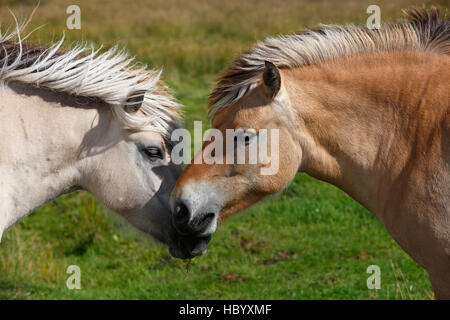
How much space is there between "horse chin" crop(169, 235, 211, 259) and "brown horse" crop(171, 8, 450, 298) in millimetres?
151

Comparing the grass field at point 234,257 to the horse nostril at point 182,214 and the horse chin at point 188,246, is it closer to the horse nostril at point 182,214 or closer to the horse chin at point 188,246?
the horse chin at point 188,246

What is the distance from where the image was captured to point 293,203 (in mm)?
9070

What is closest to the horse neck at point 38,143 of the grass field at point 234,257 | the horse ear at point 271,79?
the grass field at point 234,257

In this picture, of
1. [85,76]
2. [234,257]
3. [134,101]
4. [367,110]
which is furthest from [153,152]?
[234,257]

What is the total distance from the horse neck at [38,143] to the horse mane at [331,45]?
974mm

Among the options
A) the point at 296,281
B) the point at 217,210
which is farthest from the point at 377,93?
the point at 296,281

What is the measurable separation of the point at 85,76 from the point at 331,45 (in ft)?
5.53

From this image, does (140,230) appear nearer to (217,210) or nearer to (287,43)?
(217,210)

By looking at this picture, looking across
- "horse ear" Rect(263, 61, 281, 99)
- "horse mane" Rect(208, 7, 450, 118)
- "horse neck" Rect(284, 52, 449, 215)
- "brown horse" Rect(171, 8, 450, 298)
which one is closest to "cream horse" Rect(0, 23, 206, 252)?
"brown horse" Rect(171, 8, 450, 298)

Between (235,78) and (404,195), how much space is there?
139 cm

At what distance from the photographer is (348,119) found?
13.9 ft

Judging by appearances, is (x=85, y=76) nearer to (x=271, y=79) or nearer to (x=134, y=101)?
(x=134, y=101)

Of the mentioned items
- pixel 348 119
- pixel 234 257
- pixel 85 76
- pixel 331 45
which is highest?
pixel 331 45

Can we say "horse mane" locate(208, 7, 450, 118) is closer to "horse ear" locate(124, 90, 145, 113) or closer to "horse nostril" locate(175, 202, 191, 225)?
"horse ear" locate(124, 90, 145, 113)
